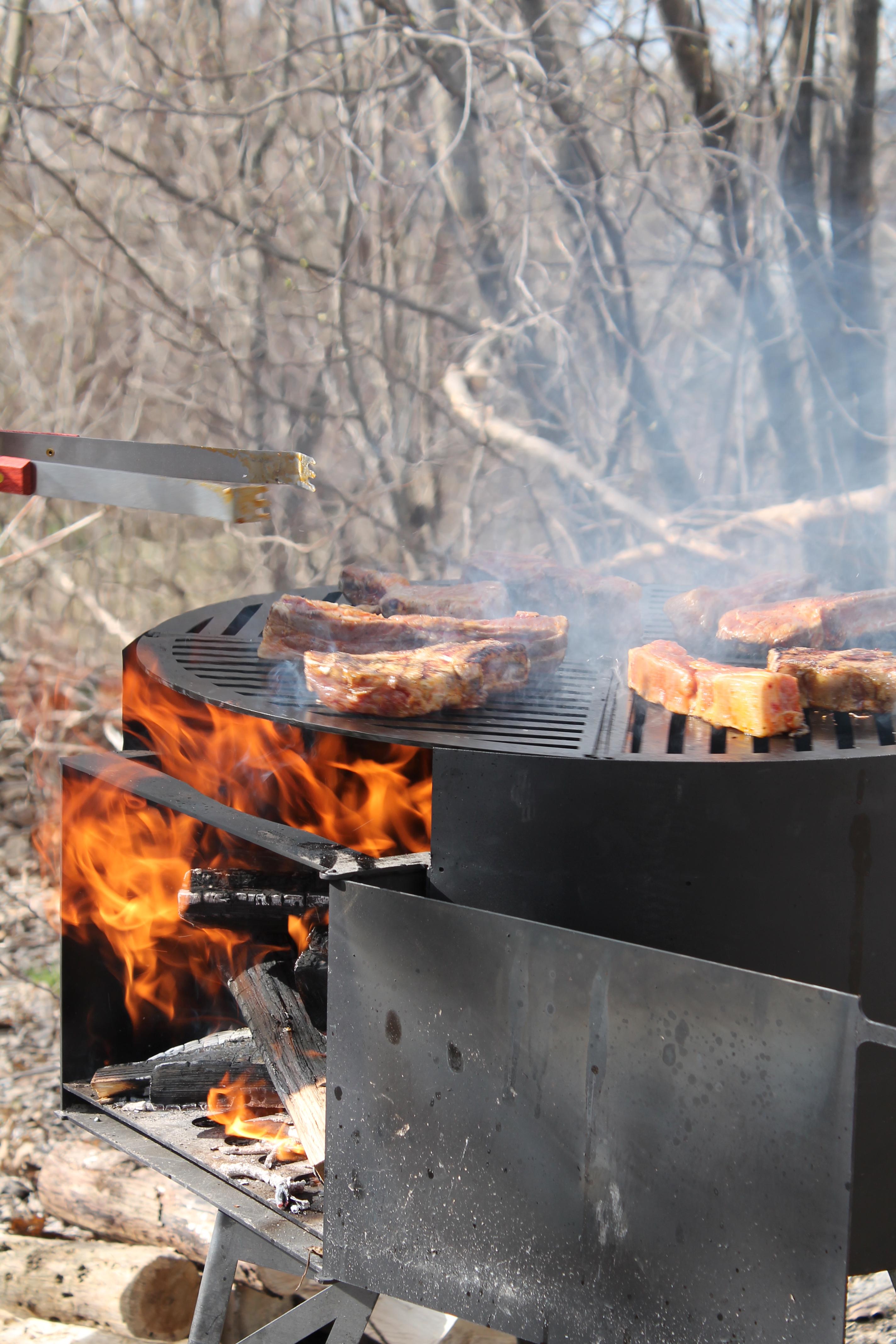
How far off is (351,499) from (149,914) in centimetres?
400

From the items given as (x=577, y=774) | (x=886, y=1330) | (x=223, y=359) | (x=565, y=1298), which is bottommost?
(x=886, y=1330)

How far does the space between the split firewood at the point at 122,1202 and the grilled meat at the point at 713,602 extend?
A: 2.04 metres

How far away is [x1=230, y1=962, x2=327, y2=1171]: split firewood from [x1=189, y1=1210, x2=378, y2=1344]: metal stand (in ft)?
0.77

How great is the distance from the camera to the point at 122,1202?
2969 millimetres

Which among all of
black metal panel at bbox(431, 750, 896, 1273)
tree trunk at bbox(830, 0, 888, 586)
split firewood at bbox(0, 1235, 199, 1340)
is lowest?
split firewood at bbox(0, 1235, 199, 1340)

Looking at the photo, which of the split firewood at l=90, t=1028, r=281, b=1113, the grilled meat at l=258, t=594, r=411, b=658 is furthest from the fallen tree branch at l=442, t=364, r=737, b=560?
the split firewood at l=90, t=1028, r=281, b=1113

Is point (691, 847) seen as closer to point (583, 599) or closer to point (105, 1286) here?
point (583, 599)

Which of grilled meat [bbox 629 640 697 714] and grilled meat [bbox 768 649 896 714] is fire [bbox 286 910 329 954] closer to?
grilled meat [bbox 629 640 697 714]

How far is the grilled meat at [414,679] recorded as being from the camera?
6.73ft

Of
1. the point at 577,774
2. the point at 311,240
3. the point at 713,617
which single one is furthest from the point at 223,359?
the point at 577,774

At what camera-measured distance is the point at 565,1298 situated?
5.45 ft

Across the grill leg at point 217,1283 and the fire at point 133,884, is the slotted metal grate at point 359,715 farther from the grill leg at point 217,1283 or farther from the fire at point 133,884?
the grill leg at point 217,1283

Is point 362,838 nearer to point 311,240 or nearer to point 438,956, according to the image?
point 438,956

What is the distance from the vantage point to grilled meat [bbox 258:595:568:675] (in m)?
2.47
